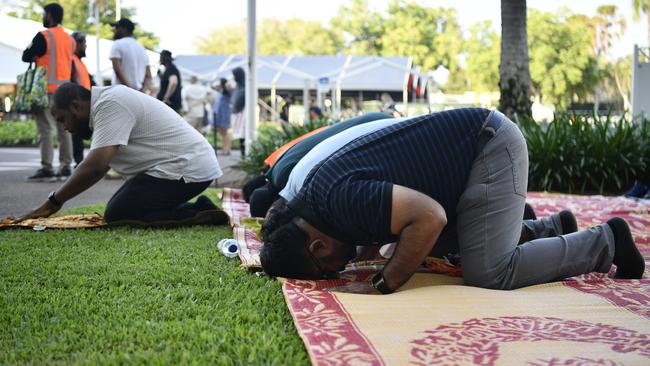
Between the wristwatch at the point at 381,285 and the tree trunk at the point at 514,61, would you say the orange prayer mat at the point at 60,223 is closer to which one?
the wristwatch at the point at 381,285

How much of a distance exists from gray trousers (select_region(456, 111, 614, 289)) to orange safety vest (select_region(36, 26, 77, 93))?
6.87m

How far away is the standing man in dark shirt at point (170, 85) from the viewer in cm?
1171

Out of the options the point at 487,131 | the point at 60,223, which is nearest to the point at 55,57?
the point at 60,223

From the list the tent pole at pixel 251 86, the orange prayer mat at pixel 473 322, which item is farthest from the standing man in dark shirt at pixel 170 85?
the orange prayer mat at pixel 473 322

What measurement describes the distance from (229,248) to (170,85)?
7.70 metres

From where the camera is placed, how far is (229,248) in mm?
4480

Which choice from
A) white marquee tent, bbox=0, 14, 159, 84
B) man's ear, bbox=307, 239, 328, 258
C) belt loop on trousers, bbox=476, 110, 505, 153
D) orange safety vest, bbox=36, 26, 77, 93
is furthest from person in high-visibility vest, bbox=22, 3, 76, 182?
white marquee tent, bbox=0, 14, 159, 84

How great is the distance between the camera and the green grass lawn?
103 inches

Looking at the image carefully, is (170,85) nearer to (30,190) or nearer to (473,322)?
(30,190)

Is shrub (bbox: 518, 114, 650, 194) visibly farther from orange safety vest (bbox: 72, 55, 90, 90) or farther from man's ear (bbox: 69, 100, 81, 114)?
man's ear (bbox: 69, 100, 81, 114)

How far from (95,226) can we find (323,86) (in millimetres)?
23064

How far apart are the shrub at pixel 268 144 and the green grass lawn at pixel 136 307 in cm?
497

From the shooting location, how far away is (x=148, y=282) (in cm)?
373

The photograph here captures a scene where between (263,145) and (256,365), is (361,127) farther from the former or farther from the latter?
(263,145)
